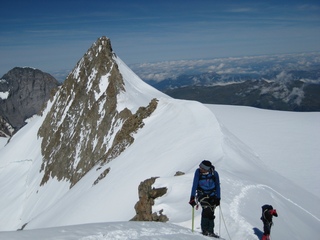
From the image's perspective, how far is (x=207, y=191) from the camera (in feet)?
33.8

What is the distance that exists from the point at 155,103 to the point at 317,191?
20674 millimetres

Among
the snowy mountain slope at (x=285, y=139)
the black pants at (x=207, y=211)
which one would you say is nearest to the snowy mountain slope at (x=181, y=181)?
the snowy mountain slope at (x=285, y=139)

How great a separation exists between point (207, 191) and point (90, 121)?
4335cm

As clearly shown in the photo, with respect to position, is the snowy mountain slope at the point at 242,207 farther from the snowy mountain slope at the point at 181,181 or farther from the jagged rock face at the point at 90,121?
the jagged rock face at the point at 90,121

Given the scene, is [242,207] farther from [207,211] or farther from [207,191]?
[207,191]

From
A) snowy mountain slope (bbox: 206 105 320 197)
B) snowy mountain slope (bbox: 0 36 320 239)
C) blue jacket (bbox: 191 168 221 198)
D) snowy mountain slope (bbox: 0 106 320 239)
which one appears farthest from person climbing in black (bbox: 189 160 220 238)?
snowy mountain slope (bbox: 206 105 320 197)

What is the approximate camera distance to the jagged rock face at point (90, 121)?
38.4m

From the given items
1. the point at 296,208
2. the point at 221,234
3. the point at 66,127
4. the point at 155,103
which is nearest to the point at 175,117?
the point at 155,103

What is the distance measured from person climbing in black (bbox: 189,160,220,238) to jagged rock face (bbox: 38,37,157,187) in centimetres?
2347

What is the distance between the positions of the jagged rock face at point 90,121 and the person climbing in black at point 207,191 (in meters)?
23.5

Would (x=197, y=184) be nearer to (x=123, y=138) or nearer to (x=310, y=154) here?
(x=310, y=154)

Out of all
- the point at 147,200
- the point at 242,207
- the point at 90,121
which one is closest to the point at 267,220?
the point at 242,207

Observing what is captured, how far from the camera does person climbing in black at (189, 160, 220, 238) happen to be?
33.5 ft

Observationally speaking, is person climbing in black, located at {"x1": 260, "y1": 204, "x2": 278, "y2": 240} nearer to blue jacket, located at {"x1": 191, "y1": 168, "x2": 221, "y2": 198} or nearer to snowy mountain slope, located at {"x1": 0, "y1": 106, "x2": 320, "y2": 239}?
snowy mountain slope, located at {"x1": 0, "y1": 106, "x2": 320, "y2": 239}
